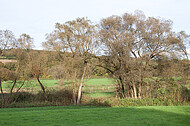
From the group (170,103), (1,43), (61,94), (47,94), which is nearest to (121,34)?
(170,103)

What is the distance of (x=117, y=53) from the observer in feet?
57.2

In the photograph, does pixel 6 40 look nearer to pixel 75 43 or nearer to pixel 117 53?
pixel 75 43

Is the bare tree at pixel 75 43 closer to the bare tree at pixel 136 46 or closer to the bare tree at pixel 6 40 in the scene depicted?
the bare tree at pixel 136 46

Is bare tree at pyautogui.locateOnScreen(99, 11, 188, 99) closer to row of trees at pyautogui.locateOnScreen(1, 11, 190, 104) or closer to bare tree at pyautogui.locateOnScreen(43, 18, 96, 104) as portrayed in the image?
row of trees at pyautogui.locateOnScreen(1, 11, 190, 104)

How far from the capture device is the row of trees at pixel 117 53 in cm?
1705

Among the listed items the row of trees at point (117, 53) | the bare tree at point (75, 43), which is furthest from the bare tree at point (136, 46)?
the bare tree at point (75, 43)

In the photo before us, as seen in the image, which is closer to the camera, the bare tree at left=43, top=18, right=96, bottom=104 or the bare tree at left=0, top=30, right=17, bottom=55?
the bare tree at left=0, top=30, right=17, bottom=55

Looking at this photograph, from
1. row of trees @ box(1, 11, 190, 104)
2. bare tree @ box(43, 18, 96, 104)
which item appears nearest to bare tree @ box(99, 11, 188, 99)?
row of trees @ box(1, 11, 190, 104)

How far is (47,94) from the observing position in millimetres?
20797

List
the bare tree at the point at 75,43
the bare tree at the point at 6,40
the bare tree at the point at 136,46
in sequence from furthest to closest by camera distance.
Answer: the bare tree at the point at 75,43
the bare tree at the point at 6,40
the bare tree at the point at 136,46

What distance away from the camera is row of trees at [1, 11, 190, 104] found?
17047mm

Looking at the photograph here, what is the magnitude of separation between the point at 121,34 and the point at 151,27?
11.1 ft

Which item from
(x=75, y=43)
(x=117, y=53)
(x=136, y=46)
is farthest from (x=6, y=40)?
(x=136, y=46)

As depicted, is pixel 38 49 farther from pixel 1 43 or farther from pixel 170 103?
pixel 170 103
